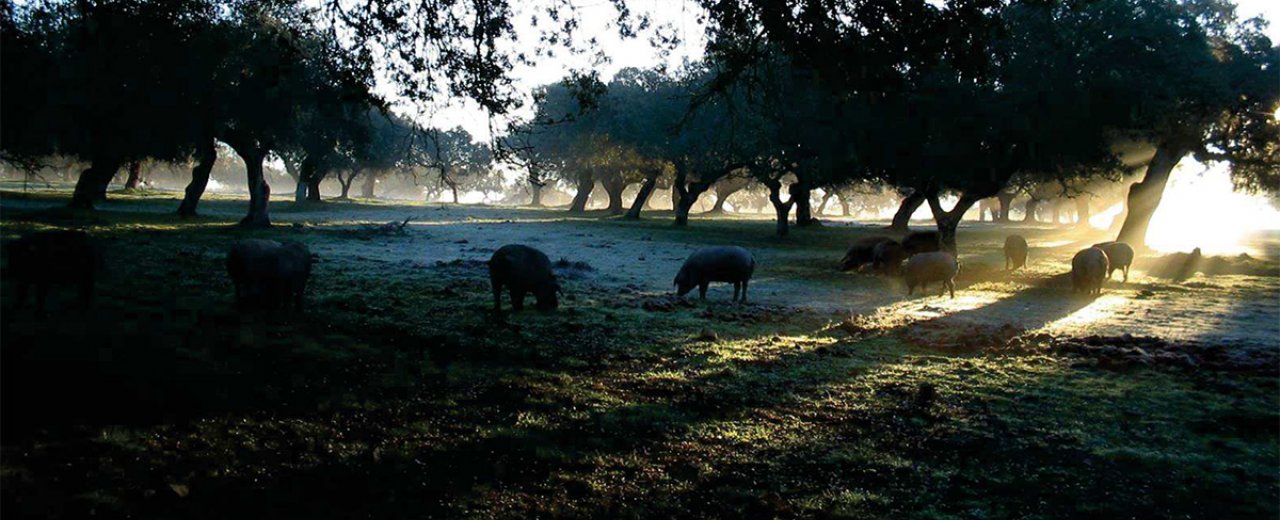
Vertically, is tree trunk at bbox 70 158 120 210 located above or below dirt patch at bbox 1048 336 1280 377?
above

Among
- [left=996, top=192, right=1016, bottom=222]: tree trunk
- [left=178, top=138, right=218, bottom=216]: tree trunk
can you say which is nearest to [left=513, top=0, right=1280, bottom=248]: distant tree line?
[left=178, top=138, right=218, bottom=216]: tree trunk

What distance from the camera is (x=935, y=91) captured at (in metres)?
26.0

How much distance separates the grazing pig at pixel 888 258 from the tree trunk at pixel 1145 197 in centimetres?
2016

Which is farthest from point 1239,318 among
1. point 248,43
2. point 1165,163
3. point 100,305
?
point 248,43

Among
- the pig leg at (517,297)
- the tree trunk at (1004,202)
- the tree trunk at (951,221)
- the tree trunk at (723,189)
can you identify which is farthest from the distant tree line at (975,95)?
the tree trunk at (723,189)

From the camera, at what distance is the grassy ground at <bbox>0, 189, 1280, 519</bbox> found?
15.7 ft

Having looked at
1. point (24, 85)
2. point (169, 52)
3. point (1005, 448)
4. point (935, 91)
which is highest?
point (935, 91)

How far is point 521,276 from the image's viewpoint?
12859 millimetres

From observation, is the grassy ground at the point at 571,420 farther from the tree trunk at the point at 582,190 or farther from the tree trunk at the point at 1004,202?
the tree trunk at the point at 1004,202

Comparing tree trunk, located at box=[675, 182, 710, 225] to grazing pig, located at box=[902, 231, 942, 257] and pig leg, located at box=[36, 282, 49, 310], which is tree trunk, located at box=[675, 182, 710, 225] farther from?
pig leg, located at box=[36, 282, 49, 310]

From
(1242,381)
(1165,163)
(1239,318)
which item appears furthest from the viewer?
(1165,163)

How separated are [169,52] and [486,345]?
7.29 m

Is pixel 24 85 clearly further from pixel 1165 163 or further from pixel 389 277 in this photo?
pixel 1165 163

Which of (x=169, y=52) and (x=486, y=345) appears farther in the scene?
(x=169, y=52)
